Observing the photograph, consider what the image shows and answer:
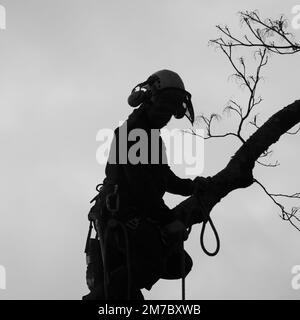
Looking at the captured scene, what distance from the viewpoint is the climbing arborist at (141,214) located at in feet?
19.3

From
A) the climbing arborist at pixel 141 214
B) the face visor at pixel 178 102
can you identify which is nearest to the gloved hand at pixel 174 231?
the climbing arborist at pixel 141 214

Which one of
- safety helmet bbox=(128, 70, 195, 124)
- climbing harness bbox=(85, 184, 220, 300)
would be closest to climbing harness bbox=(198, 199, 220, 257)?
climbing harness bbox=(85, 184, 220, 300)

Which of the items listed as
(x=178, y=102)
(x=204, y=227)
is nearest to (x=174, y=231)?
(x=204, y=227)

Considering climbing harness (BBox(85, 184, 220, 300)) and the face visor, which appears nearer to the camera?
climbing harness (BBox(85, 184, 220, 300))

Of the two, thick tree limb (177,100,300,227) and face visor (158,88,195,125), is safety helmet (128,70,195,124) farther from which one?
thick tree limb (177,100,300,227)

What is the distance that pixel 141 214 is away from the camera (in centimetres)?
597

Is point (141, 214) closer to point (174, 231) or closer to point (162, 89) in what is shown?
point (174, 231)

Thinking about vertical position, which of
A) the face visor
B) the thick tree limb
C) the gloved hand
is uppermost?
the face visor

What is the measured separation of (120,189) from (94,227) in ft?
1.78

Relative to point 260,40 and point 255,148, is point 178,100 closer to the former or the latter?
point 255,148

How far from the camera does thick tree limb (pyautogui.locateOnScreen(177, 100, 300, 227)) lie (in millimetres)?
6117

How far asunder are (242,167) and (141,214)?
940 mm

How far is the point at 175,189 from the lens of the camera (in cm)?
658
